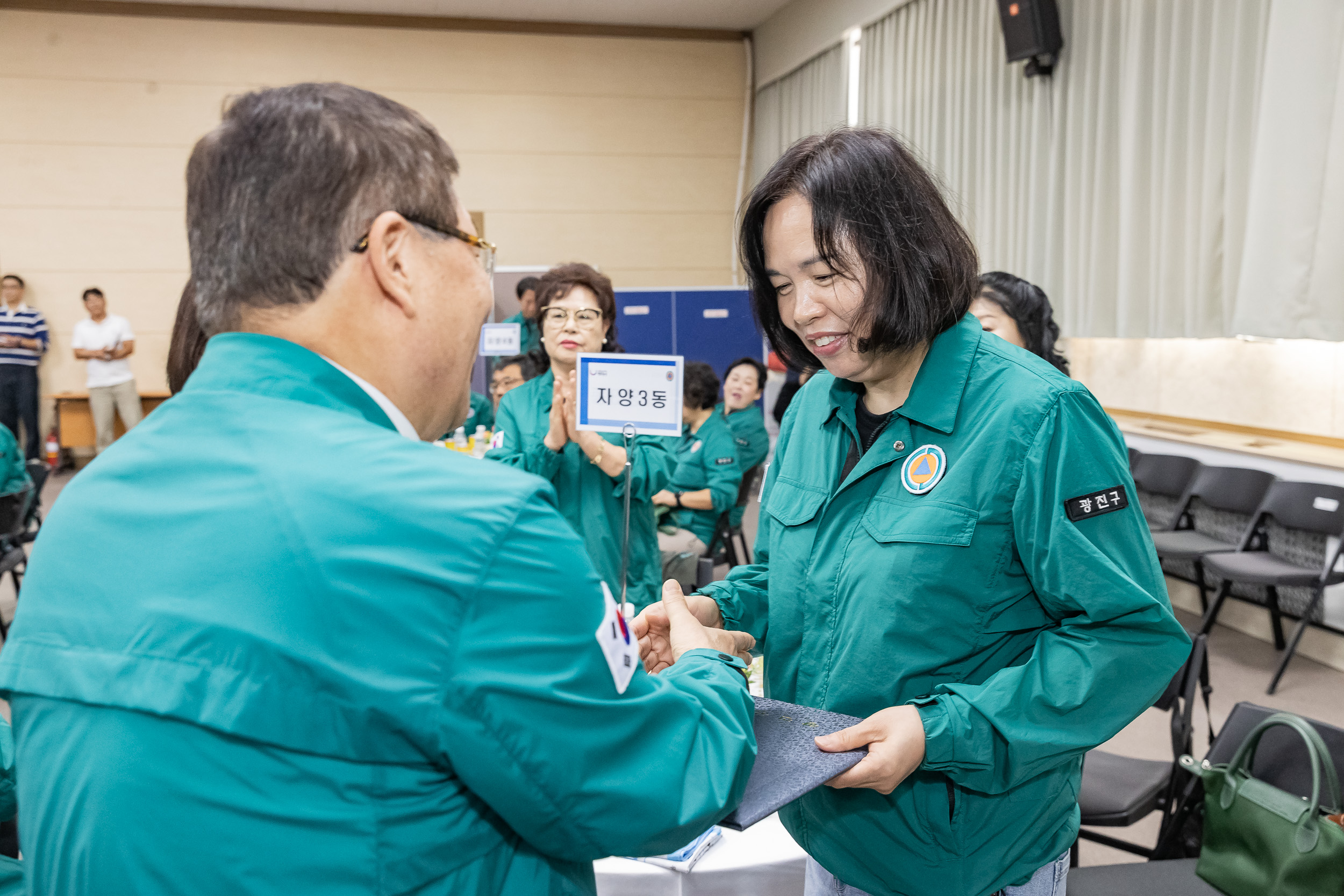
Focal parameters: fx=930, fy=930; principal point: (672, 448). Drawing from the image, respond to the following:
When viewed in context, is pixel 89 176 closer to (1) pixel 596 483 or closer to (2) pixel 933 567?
(1) pixel 596 483

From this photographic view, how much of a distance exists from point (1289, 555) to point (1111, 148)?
7.80ft

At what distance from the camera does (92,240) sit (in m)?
9.16

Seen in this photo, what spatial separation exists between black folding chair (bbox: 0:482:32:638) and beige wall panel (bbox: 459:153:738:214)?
231 inches

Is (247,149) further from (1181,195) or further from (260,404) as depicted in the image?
(1181,195)

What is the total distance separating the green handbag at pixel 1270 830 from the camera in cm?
159

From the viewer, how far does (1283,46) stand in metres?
3.98

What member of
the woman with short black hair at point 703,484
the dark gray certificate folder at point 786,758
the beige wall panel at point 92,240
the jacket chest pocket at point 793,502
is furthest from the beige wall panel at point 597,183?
the dark gray certificate folder at point 786,758

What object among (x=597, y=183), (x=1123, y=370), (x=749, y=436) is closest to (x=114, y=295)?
(x=597, y=183)

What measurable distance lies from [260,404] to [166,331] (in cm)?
1012

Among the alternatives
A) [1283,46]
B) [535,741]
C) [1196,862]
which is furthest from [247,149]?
[1283,46]

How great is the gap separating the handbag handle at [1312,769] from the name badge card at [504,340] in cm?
391

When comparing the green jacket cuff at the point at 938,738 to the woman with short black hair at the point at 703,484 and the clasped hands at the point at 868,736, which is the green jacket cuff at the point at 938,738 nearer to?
the clasped hands at the point at 868,736

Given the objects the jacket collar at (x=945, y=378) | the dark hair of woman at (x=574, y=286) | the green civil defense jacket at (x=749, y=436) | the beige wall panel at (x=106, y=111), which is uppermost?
the beige wall panel at (x=106, y=111)

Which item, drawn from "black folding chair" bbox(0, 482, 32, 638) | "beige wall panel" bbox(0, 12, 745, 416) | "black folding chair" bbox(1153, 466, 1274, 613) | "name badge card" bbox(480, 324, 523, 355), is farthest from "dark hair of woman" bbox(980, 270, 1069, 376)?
"beige wall panel" bbox(0, 12, 745, 416)
